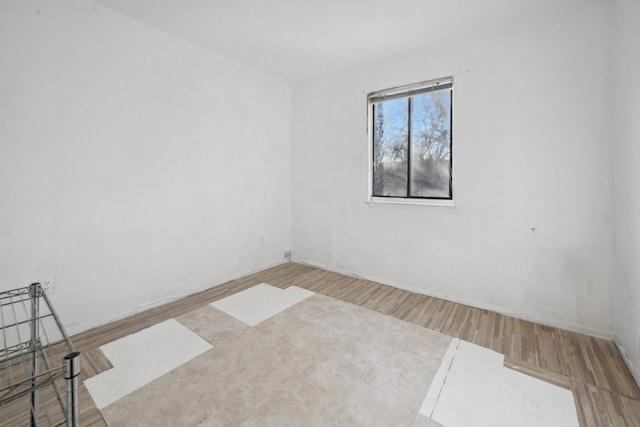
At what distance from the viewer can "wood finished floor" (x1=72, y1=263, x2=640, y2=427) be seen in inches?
62.3

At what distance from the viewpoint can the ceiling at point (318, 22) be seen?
229 centimetres

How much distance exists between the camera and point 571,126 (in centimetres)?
226

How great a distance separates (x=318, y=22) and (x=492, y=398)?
309cm

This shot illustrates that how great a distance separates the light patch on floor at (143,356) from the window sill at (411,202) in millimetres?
2270

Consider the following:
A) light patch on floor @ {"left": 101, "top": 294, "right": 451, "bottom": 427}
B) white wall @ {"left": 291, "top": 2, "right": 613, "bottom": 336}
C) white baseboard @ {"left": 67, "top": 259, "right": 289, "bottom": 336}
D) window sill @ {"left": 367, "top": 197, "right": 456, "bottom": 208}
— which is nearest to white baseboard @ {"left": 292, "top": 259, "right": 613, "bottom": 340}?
white wall @ {"left": 291, "top": 2, "right": 613, "bottom": 336}

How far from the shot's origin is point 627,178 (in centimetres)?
190

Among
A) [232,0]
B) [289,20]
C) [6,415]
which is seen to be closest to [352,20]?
[289,20]

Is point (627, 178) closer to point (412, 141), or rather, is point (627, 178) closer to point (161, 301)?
point (412, 141)

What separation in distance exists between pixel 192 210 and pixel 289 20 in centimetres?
208

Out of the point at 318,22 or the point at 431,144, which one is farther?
the point at 431,144

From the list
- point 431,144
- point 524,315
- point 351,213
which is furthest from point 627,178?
point 351,213

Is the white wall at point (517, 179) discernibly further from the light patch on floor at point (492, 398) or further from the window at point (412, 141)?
the light patch on floor at point (492, 398)

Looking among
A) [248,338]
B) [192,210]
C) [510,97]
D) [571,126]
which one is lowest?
[248,338]

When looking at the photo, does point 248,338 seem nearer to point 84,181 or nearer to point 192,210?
point 192,210
